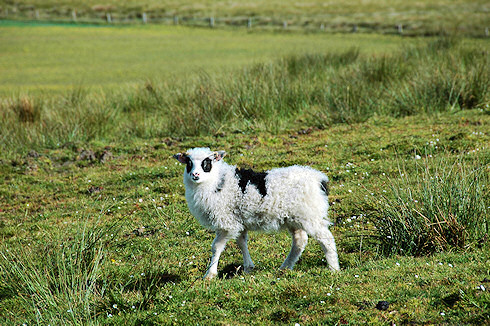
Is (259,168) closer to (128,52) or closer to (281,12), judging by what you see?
(128,52)

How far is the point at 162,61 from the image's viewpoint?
1214 inches

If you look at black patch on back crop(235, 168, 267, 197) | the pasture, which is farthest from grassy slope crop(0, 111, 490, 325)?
black patch on back crop(235, 168, 267, 197)

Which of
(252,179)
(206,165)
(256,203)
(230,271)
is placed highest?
(206,165)

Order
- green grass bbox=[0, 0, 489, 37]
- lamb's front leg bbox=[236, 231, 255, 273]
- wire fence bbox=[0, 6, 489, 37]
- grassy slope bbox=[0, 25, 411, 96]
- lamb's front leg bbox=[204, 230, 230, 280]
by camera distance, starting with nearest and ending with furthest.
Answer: lamb's front leg bbox=[204, 230, 230, 280]
lamb's front leg bbox=[236, 231, 255, 273]
grassy slope bbox=[0, 25, 411, 96]
wire fence bbox=[0, 6, 489, 37]
green grass bbox=[0, 0, 489, 37]

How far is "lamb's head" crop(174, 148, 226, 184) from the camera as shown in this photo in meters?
6.27

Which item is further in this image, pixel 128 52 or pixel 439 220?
pixel 128 52

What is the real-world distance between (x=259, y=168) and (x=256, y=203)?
472cm

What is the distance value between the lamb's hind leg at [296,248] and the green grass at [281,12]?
4099 cm

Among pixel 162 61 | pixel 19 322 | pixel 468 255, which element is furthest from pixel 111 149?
pixel 162 61

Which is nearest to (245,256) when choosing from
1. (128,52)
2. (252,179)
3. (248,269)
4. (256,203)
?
(248,269)

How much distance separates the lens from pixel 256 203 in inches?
247

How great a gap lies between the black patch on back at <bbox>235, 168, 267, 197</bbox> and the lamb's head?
0.29 metres

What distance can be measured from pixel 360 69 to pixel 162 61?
1574 centimetres

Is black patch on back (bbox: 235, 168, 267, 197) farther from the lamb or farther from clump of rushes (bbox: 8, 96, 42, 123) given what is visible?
clump of rushes (bbox: 8, 96, 42, 123)
